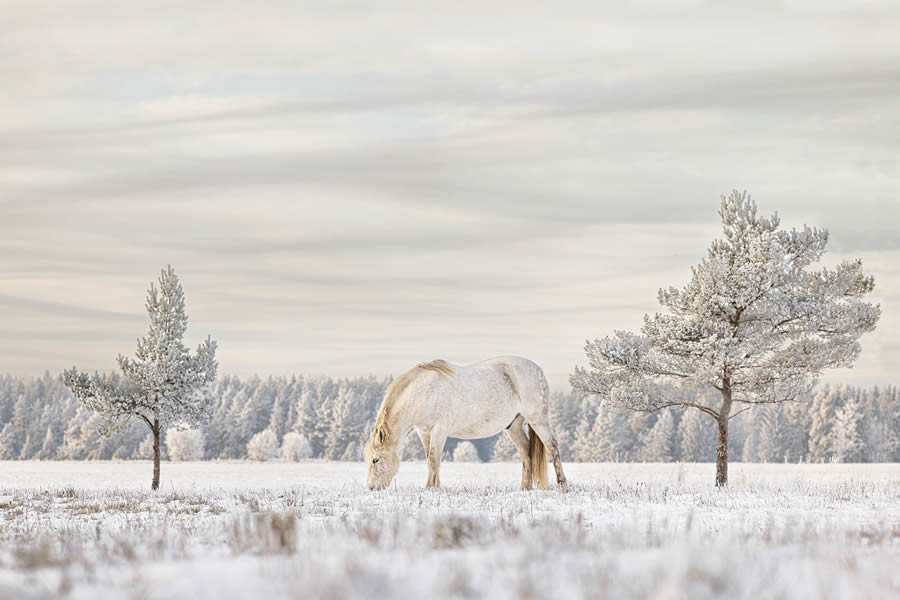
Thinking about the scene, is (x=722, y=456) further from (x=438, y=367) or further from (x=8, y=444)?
(x=8, y=444)

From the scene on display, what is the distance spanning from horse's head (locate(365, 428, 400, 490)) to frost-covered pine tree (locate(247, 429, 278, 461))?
94374mm

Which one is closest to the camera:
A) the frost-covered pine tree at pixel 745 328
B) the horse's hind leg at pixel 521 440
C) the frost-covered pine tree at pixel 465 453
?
the horse's hind leg at pixel 521 440

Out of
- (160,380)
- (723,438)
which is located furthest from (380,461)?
(160,380)

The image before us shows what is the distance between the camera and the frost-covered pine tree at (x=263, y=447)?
361 ft

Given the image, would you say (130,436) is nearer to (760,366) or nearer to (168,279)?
(168,279)

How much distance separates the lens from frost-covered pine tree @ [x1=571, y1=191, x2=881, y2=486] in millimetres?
24984

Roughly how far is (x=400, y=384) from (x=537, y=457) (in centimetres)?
377

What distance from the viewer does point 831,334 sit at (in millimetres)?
25875

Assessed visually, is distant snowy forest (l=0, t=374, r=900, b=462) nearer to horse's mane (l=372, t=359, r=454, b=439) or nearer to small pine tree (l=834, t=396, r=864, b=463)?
small pine tree (l=834, t=396, r=864, b=463)

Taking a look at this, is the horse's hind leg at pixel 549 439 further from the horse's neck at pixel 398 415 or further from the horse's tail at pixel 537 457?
the horse's neck at pixel 398 415

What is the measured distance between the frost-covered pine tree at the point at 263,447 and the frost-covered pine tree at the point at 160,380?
3140 inches

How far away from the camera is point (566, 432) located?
118562 millimetres

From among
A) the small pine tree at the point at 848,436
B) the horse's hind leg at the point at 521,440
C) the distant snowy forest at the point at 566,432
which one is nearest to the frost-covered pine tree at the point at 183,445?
the distant snowy forest at the point at 566,432

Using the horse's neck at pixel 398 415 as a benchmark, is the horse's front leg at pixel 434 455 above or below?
below
